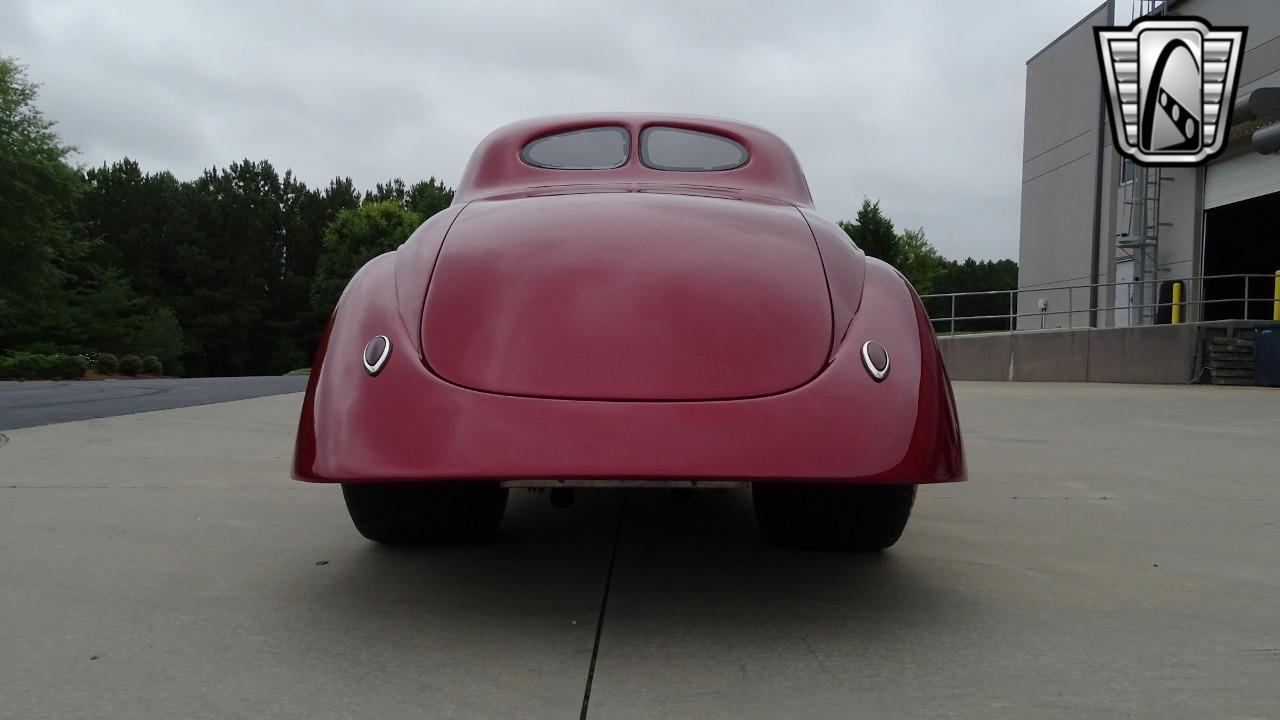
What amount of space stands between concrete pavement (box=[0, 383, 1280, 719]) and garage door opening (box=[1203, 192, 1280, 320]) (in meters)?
17.4

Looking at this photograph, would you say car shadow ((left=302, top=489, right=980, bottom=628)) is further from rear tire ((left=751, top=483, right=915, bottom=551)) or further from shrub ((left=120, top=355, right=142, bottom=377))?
shrub ((left=120, top=355, right=142, bottom=377))

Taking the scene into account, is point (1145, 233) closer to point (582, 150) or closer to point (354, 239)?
point (582, 150)

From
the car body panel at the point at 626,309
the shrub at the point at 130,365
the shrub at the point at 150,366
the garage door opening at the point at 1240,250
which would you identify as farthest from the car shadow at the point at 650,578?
the shrub at the point at 150,366

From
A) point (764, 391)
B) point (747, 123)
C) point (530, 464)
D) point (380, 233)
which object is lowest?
point (530, 464)

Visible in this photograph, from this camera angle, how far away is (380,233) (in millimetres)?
56719

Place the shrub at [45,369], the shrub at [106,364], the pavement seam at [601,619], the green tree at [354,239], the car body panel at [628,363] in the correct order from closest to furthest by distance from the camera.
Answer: the pavement seam at [601,619]
the car body panel at [628,363]
the shrub at [45,369]
the shrub at [106,364]
the green tree at [354,239]

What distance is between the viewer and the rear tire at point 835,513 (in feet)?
8.16

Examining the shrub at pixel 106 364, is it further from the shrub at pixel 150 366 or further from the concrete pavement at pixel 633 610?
the concrete pavement at pixel 633 610

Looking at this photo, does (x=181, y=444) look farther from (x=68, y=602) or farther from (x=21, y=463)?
(x=68, y=602)

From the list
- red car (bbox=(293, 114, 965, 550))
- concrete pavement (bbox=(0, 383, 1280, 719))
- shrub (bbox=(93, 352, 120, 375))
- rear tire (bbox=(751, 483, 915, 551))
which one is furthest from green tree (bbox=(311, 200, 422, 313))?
red car (bbox=(293, 114, 965, 550))

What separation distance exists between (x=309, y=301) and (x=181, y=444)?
5446 centimetres

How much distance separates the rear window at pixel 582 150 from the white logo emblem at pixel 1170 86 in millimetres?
13521

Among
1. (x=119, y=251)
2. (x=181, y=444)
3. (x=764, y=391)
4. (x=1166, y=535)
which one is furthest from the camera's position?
(x=119, y=251)

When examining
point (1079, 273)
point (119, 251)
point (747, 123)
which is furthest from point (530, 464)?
point (119, 251)
